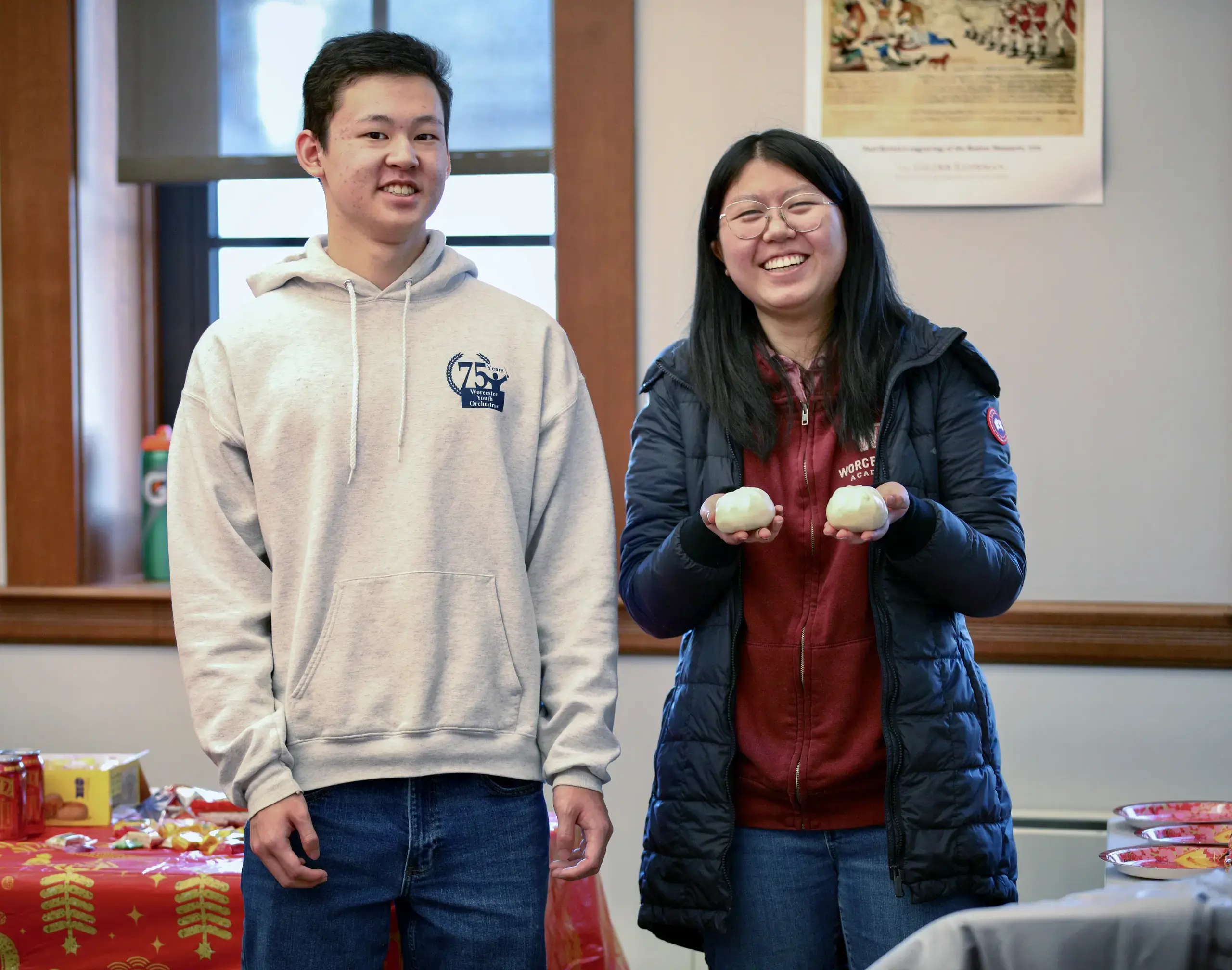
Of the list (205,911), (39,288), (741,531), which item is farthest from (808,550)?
(39,288)

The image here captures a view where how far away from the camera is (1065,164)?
2205 mm

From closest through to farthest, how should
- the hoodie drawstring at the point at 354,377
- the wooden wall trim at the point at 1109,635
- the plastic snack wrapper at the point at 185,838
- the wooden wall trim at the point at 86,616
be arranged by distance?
the hoodie drawstring at the point at 354,377, the plastic snack wrapper at the point at 185,838, the wooden wall trim at the point at 1109,635, the wooden wall trim at the point at 86,616

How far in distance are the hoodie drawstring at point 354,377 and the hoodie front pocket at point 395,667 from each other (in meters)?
0.14

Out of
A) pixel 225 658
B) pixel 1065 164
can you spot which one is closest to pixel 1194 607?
pixel 1065 164

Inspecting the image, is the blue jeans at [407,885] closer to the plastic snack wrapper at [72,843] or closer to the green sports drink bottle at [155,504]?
the plastic snack wrapper at [72,843]

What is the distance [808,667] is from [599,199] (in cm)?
131

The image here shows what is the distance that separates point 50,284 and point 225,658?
1.59 meters

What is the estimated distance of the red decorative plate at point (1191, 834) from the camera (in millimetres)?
1497

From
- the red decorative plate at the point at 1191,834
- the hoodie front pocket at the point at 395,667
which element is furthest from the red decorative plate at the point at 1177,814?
the hoodie front pocket at the point at 395,667

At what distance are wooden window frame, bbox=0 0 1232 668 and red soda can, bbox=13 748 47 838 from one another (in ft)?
1.71

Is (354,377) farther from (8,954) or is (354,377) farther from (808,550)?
(8,954)

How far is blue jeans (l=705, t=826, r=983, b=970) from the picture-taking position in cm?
126

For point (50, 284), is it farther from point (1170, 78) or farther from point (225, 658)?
point (1170, 78)

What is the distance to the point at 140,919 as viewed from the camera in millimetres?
1669
